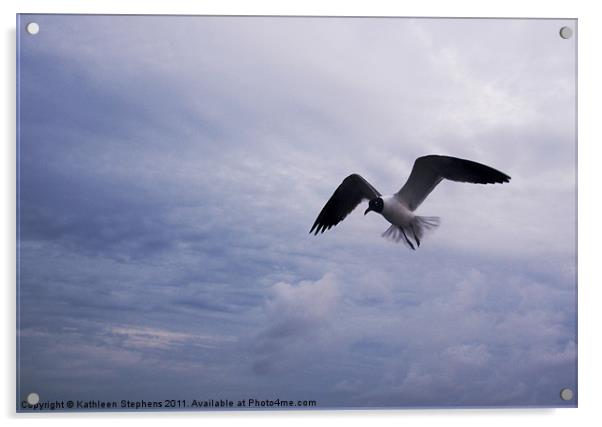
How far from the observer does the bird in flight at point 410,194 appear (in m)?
2.20

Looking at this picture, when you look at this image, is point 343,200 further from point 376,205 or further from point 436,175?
point 436,175

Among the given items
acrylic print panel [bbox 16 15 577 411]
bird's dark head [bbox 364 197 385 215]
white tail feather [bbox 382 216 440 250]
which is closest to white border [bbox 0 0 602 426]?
acrylic print panel [bbox 16 15 577 411]

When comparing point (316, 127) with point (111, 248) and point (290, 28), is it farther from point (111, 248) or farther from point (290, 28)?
point (111, 248)

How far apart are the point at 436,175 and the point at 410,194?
0.10 m

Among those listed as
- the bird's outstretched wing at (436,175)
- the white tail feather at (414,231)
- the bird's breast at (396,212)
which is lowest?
the white tail feather at (414,231)

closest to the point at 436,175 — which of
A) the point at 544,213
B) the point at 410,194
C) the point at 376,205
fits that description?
the point at 410,194

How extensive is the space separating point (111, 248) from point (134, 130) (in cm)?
37

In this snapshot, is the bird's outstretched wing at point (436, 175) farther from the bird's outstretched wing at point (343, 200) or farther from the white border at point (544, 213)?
the white border at point (544, 213)

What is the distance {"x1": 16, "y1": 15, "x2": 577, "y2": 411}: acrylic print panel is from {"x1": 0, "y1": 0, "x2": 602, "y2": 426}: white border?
0.12 feet

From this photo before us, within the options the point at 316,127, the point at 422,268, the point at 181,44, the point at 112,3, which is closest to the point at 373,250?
the point at 422,268

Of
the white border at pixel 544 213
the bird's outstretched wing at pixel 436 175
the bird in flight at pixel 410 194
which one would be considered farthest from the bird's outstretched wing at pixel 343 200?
the white border at pixel 544 213

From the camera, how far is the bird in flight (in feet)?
7.21

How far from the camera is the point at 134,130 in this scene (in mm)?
2209
